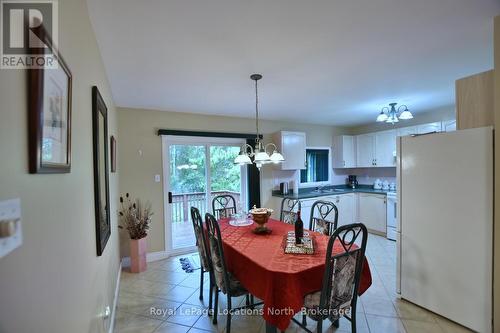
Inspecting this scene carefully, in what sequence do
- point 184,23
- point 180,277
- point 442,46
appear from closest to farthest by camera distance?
point 184,23 < point 442,46 < point 180,277

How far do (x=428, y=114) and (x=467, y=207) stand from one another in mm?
3281

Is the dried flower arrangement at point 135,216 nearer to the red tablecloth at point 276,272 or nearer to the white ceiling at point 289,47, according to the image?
the white ceiling at point 289,47

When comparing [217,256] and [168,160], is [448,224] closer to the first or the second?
[217,256]

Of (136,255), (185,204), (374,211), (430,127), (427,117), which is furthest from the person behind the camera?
(374,211)

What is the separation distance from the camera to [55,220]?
843mm

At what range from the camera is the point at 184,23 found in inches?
62.4

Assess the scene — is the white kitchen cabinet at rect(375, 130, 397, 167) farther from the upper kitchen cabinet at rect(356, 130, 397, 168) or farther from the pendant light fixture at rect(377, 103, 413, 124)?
the pendant light fixture at rect(377, 103, 413, 124)

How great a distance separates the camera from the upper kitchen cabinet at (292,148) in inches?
186

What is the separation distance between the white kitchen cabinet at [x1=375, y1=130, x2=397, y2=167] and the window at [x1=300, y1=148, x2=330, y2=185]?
108 centimetres

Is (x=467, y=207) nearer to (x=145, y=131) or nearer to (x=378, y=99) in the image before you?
(x=378, y=99)

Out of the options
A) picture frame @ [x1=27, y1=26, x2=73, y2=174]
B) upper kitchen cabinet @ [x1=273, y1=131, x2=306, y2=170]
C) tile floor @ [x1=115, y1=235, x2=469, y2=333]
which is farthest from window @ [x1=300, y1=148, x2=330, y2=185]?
picture frame @ [x1=27, y1=26, x2=73, y2=174]

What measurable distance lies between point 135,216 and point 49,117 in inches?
120

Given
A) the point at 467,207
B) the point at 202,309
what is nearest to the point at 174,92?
the point at 202,309

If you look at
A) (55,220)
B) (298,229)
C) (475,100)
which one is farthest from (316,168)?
(55,220)
